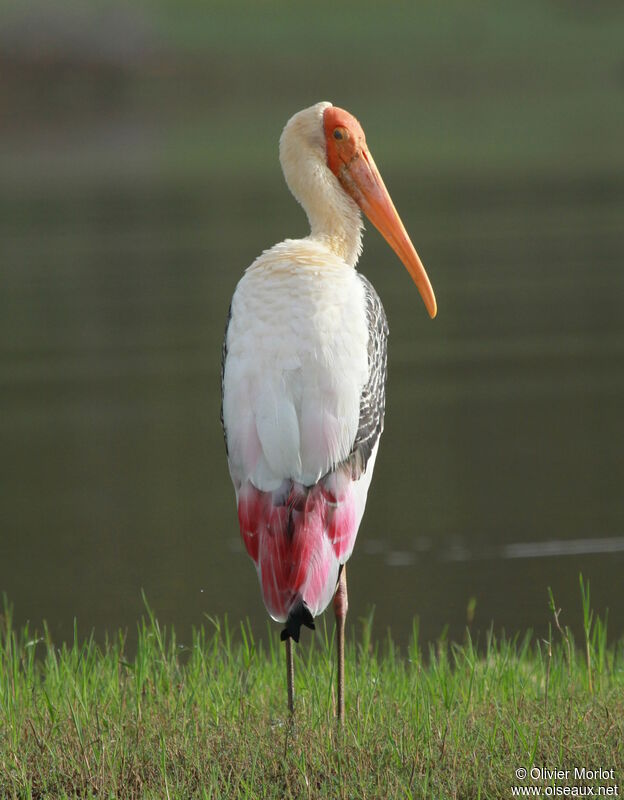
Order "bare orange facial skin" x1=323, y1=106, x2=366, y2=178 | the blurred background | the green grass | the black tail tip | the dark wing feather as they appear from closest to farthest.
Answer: the green grass, the black tail tip, the dark wing feather, "bare orange facial skin" x1=323, y1=106, x2=366, y2=178, the blurred background

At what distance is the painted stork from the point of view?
5.38 meters

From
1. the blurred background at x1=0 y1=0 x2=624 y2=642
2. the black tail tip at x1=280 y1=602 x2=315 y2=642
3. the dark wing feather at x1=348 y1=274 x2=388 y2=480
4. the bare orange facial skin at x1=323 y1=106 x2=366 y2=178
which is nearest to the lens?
the black tail tip at x1=280 y1=602 x2=315 y2=642

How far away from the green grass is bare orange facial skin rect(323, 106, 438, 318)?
4.80 feet

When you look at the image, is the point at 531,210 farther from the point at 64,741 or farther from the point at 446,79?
the point at 446,79

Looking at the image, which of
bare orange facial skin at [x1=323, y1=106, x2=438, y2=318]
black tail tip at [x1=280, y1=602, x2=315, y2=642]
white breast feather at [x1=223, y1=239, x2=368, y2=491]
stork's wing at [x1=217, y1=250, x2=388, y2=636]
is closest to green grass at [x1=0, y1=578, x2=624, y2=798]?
black tail tip at [x1=280, y1=602, x2=315, y2=642]

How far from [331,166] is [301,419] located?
161 centimetres

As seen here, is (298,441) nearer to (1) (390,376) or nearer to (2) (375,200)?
(2) (375,200)

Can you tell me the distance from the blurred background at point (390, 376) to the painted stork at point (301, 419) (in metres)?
1.85

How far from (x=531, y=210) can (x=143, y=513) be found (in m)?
18.3

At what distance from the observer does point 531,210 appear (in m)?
29.1

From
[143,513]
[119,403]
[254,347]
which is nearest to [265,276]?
[254,347]

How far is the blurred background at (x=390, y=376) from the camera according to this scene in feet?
33.2

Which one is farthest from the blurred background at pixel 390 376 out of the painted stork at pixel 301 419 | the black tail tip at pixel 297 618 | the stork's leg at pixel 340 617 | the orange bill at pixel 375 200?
the black tail tip at pixel 297 618

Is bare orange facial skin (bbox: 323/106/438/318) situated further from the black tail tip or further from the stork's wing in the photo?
the black tail tip
